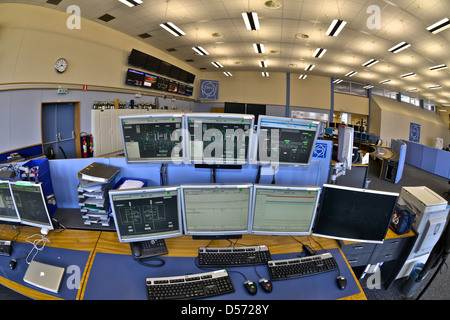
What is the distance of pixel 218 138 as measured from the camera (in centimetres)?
147

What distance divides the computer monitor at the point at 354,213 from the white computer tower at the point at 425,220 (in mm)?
627

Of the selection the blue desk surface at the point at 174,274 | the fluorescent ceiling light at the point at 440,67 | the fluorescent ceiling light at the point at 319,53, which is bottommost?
the blue desk surface at the point at 174,274

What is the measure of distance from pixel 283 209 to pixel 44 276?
1573mm

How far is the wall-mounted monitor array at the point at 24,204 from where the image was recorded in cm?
145

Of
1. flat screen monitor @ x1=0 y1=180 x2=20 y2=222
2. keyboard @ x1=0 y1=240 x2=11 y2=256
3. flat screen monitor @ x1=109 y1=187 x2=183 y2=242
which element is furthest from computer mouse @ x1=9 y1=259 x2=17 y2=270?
flat screen monitor @ x1=109 y1=187 x2=183 y2=242

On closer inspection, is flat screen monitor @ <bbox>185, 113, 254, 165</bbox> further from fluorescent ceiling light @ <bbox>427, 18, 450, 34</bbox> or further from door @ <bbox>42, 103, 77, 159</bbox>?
fluorescent ceiling light @ <bbox>427, 18, 450, 34</bbox>

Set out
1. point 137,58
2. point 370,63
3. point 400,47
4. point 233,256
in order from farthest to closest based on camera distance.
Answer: point 370,63, point 137,58, point 400,47, point 233,256

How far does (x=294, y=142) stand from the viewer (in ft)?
5.03

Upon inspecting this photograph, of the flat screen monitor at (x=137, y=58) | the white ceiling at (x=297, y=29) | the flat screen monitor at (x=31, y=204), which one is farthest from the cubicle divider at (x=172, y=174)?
the flat screen monitor at (x=137, y=58)

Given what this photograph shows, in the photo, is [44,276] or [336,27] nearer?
[44,276]

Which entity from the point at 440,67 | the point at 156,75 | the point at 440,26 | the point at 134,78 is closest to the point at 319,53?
the point at 440,26

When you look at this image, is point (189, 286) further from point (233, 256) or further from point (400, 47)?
point (400, 47)

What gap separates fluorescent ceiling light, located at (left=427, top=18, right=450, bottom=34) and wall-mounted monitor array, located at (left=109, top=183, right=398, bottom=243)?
5.44 meters

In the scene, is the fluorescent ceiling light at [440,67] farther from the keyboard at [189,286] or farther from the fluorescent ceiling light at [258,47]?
the keyboard at [189,286]
